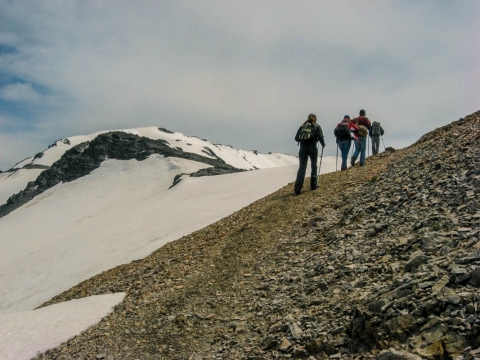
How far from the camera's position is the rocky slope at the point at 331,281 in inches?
227

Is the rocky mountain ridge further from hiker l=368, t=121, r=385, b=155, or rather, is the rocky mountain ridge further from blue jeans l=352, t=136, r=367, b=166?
blue jeans l=352, t=136, r=367, b=166

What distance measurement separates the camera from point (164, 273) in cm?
1238

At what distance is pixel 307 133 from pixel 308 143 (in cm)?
44

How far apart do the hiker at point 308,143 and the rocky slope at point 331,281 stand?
977 millimetres

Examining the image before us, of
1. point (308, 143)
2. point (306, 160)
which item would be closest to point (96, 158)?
point (308, 143)

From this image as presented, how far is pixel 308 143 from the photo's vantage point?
51.3ft

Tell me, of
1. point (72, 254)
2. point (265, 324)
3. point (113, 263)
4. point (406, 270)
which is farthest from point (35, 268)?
point (406, 270)

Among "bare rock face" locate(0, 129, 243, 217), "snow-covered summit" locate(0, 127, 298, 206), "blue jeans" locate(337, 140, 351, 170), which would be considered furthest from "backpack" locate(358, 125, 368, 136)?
"snow-covered summit" locate(0, 127, 298, 206)

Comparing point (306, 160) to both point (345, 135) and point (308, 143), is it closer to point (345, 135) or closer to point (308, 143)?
point (308, 143)

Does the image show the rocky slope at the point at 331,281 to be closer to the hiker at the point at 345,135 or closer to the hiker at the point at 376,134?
the hiker at the point at 345,135

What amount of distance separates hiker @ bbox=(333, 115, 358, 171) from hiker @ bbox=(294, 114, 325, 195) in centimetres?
A: 403

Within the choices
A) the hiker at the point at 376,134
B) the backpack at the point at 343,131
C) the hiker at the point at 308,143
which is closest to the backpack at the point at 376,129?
Result: the hiker at the point at 376,134

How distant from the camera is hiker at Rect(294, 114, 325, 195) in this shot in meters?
15.4

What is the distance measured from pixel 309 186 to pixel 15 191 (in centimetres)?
13138
